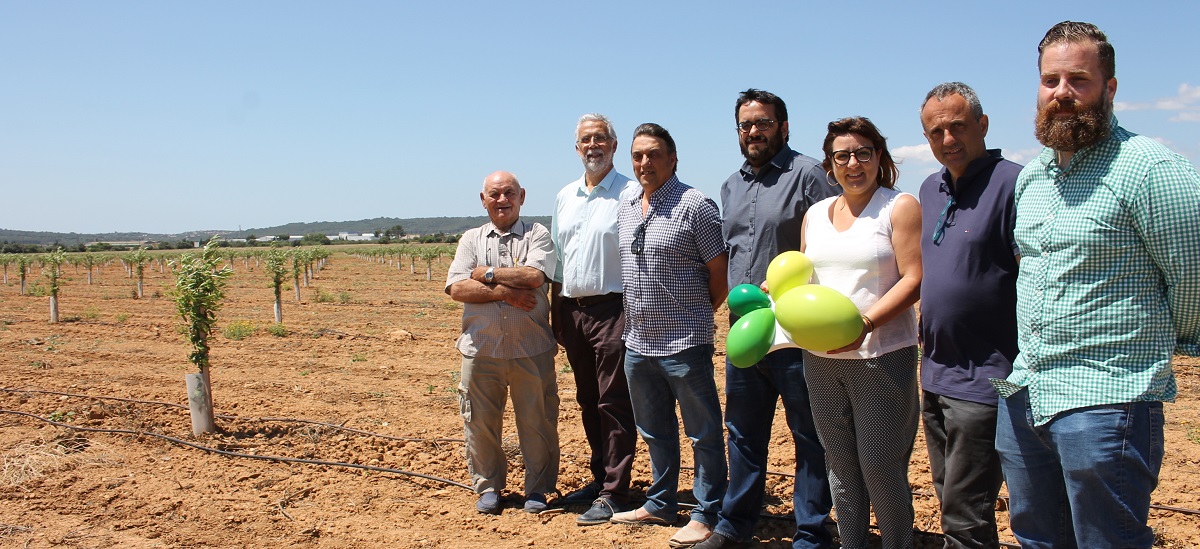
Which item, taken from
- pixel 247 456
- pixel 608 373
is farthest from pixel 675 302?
pixel 247 456

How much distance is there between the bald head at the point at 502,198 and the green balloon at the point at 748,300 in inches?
70.0

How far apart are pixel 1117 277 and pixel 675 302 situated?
2.08 m

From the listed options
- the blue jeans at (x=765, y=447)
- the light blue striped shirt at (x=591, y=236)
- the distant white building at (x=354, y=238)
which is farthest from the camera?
the distant white building at (x=354, y=238)

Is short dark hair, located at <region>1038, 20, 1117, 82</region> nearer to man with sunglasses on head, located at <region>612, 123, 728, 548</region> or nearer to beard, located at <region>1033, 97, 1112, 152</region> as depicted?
beard, located at <region>1033, 97, 1112, 152</region>

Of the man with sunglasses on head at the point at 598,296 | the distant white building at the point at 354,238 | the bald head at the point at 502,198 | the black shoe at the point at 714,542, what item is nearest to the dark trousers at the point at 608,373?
the man with sunglasses on head at the point at 598,296

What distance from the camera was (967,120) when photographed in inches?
117

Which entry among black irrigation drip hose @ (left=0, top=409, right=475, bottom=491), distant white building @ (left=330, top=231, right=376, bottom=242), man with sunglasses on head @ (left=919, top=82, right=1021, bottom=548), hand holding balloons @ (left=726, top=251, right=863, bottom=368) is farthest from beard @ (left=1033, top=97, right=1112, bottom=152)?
distant white building @ (left=330, top=231, right=376, bottom=242)

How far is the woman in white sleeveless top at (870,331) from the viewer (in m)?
3.12

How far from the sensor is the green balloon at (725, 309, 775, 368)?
3211 mm

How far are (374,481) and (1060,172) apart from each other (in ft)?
15.5

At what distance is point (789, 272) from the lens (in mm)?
3207

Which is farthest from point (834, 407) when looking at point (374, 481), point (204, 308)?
point (204, 308)

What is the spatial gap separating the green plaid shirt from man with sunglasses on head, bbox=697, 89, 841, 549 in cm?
138

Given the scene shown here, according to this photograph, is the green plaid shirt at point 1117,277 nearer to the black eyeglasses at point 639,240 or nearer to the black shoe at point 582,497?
the black eyeglasses at point 639,240
